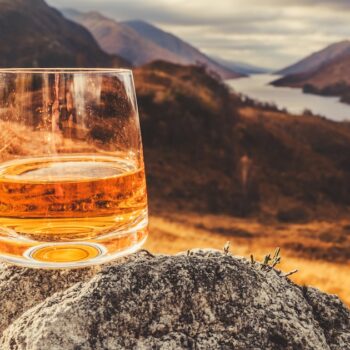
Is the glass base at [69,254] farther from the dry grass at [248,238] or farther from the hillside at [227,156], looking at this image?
the hillside at [227,156]

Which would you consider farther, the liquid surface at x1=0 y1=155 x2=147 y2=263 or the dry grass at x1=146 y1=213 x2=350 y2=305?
the dry grass at x1=146 y1=213 x2=350 y2=305

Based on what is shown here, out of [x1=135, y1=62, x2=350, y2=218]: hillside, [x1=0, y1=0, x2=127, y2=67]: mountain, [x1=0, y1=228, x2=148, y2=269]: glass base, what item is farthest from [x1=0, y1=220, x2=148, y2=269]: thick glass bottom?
[x1=0, y1=0, x2=127, y2=67]: mountain

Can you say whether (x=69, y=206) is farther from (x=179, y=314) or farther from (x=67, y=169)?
(x=179, y=314)

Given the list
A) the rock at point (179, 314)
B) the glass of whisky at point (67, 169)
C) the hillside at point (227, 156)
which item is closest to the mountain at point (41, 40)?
the hillside at point (227, 156)

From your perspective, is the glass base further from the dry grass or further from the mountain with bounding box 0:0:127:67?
the mountain with bounding box 0:0:127:67

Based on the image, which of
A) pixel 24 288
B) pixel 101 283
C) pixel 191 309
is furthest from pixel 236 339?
pixel 24 288

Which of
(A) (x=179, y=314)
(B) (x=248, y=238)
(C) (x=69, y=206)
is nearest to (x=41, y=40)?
(B) (x=248, y=238)
